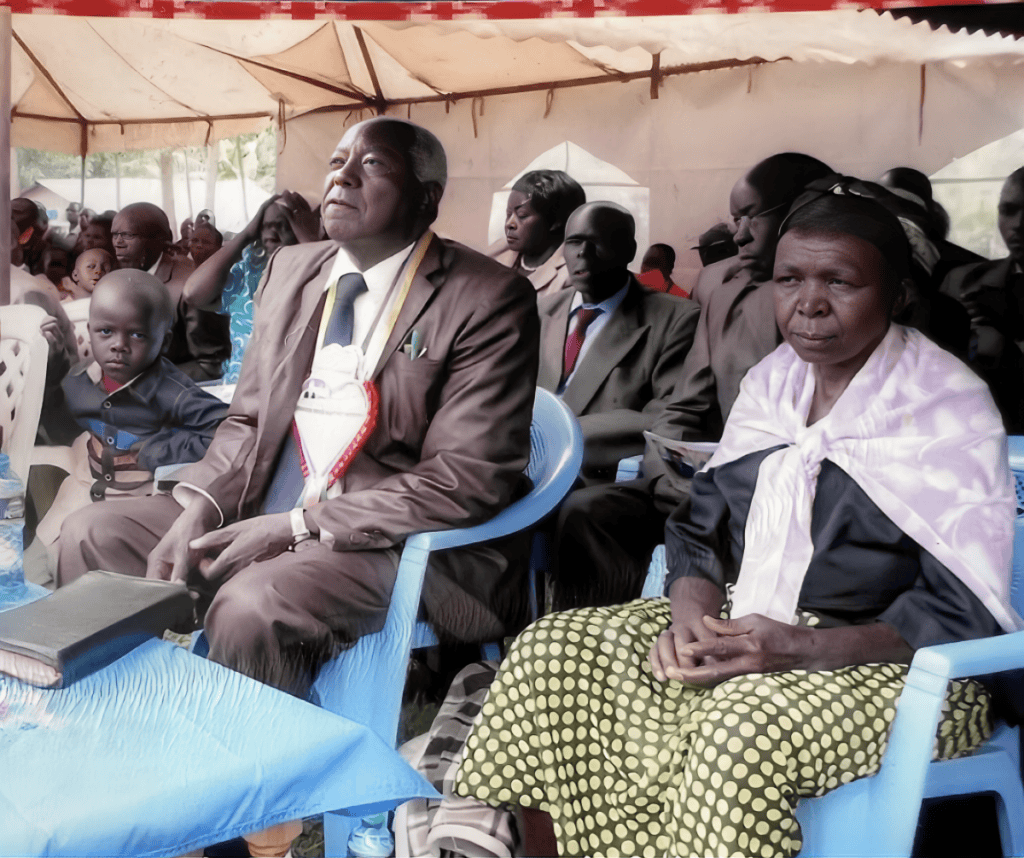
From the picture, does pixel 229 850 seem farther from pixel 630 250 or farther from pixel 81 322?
pixel 630 250

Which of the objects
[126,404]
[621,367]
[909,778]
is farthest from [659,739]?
[126,404]

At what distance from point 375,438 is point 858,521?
1.04m

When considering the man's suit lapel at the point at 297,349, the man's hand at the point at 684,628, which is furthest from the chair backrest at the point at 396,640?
the man's suit lapel at the point at 297,349

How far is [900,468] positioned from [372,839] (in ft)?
4.56

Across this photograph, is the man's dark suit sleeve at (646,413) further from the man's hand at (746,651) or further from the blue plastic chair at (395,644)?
the man's hand at (746,651)

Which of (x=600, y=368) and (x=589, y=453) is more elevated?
(x=600, y=368)

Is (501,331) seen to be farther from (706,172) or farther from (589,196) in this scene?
(706,172)

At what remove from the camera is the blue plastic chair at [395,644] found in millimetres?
2127

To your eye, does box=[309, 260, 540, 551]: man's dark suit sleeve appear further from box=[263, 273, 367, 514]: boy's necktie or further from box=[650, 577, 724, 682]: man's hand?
box=[650, 577, 724, 682]: man's hand

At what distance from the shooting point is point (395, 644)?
2.14 m

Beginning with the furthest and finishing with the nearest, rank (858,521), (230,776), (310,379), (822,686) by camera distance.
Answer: (310,379) < (858,521) < (822,686) < (230,776)

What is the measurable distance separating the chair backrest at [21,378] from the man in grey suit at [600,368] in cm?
131

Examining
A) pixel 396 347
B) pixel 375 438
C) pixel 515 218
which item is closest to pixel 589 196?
pixel 515 218

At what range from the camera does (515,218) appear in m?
2.17
